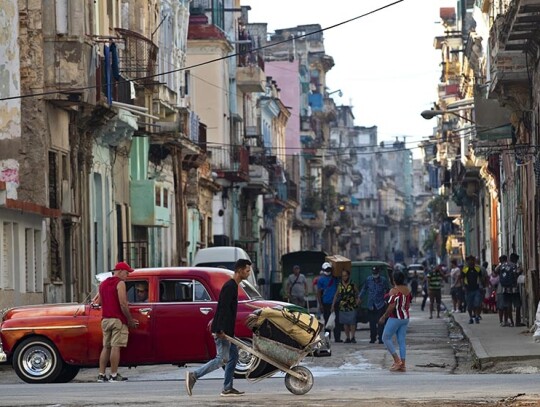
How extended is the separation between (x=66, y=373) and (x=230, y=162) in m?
44.9

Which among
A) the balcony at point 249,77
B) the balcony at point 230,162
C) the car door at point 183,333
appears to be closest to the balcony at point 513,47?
the car door at point 183,333

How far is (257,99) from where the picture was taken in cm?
8050

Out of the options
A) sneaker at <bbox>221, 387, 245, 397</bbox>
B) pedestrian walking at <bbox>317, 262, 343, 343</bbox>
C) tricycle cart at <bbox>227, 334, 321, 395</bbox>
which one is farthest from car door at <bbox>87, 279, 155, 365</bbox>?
pedestrian walking at <bbox>317, 262, 343, 343</bbox>

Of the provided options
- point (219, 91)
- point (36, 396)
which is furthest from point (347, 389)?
point (219, 91)

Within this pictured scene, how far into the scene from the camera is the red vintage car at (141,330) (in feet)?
71.7

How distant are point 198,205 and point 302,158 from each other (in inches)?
1811

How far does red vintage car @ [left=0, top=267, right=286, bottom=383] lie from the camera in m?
21.8

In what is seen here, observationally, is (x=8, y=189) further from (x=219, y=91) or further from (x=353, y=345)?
(x=219, y=91)

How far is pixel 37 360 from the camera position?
72.3ft

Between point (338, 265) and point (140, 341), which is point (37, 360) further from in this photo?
point (338, 265)

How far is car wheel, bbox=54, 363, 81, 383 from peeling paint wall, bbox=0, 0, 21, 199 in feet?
38.4

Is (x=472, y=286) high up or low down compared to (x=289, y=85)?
down

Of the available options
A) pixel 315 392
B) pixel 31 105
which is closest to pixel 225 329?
pixel 315 392

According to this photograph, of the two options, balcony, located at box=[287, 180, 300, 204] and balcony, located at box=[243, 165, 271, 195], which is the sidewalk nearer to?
balcony, located at box=[243, 165, 271, 195]
